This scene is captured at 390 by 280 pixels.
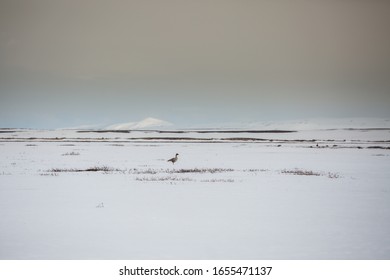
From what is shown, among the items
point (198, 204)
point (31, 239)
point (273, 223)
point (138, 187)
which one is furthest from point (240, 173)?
point (31, 239)

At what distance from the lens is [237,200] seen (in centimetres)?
1122

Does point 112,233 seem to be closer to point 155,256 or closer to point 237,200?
point 155,256

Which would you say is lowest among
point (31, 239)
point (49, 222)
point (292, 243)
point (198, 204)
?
point (292, 243)

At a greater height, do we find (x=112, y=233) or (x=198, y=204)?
(x=198, y=204)

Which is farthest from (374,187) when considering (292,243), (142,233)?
(142,233)

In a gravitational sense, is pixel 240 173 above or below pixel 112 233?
above

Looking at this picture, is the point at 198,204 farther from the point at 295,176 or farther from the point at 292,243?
the point at 295,176

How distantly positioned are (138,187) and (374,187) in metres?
7.81

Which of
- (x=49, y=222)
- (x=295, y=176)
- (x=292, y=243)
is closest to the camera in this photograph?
(x=292, y=243)

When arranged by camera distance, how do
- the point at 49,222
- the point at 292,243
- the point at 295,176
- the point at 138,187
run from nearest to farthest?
the point at 292,243
the point at 49,222
the point at 138,187
the point at 295,176

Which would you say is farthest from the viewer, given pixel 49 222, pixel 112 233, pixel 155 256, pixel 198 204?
pixel 198 204
